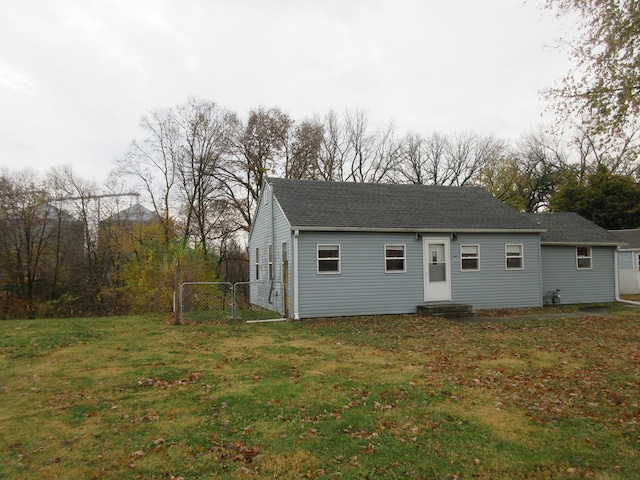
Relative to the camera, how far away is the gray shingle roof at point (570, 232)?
61.2 ft

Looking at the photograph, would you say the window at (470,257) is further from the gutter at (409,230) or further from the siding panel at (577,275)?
the siding panel at (577,275)

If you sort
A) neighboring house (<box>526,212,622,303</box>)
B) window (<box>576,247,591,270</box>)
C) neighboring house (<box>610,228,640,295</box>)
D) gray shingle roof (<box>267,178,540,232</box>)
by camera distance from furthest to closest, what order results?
neighboring house (<box>610,228,640,295</box>) → window (<box>576,247,591,270</box>) → neighboring house (<box>526,212,622,303</box>) → gray shingle roof (<box>267,178,540,232</box>)

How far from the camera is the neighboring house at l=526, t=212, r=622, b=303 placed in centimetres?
1852

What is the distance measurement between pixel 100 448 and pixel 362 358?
16.6 ft

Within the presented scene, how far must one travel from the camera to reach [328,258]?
1456 centimetres

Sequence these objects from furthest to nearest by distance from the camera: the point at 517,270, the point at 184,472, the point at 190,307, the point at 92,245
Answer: the point at 92,245
the point at 517,270
the point at 190,307
the point at 184,472

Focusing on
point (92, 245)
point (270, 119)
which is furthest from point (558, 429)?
point (270, 119)

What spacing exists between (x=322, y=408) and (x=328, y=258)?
30.3 ft

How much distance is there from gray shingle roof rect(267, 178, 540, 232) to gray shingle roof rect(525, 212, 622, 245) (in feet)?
6.77

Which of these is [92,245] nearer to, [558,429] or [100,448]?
[100,448]

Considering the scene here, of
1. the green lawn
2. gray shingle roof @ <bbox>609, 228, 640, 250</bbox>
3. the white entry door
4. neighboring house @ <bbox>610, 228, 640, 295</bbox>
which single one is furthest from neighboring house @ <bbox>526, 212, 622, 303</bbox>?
the green lawn

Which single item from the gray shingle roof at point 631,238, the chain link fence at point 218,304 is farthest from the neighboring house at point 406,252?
the gray shingle roof at point 631,238

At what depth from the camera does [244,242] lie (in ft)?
119

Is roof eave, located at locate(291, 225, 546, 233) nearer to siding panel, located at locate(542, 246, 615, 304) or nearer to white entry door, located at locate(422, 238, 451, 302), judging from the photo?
white entry door, located at locate(422, 238, 451, 302)
